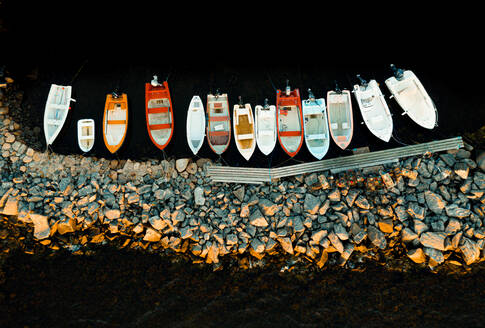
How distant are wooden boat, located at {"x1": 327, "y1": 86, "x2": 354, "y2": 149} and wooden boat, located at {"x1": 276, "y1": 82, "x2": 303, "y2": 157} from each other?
131 cm

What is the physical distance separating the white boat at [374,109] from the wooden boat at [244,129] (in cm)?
467

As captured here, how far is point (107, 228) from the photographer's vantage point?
502 inches

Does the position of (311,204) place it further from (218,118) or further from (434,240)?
(218,118)

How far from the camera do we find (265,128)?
43.0 ft

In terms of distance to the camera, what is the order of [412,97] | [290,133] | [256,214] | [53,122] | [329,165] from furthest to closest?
1. [53,122]
2. [412,97]
3. [290,133]
4. [329,165]
5. [256,214]

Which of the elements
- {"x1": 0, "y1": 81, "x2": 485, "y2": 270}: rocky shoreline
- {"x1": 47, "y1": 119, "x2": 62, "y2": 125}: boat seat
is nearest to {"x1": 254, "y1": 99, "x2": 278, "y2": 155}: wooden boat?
{"x1": 0, "y1": 81, "x2": 485, "y2": 270}: rocky shoreline

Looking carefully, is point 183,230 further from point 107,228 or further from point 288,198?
point 288,198

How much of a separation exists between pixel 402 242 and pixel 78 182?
13.2m

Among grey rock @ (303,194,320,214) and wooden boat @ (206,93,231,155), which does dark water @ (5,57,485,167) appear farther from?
grey rock @ (303,194,320,214)

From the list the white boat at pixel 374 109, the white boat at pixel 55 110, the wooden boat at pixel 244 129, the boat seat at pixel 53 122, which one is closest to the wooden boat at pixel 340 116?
the white boat at pixel 374 109

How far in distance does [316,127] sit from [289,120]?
1165 mm

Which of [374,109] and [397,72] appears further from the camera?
[397,72]

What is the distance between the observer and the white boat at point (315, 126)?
12.8 m

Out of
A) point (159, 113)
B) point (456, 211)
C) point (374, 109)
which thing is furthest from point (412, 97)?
point (159, 113)
